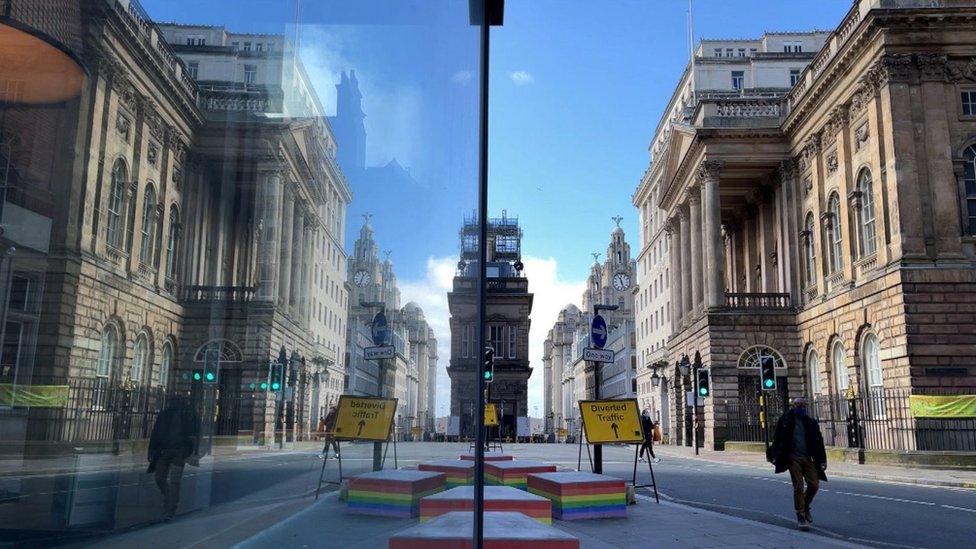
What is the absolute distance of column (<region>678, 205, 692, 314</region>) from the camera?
49562 millimetres

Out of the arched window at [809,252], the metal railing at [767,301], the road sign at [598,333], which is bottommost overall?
the road sign at [598,333]

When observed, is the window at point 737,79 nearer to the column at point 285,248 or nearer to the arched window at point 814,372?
the arched window at point 814,372

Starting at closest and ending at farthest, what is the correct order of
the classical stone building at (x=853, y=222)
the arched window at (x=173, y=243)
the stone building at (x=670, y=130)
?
the arched window at (x=173, y=243), the classical stone building at (x=853, y=222), the stone building at (x=670, y=130)

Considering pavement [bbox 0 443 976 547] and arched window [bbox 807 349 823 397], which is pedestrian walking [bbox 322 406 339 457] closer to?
pavement [bbox 0 443 976 547]

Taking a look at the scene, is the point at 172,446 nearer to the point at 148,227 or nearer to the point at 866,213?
the point at 148,227

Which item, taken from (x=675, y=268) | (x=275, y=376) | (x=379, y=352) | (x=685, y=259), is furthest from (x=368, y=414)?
(x=675, y=268)

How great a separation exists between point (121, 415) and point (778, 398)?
133 feet

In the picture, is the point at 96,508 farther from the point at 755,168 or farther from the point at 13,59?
the point at 755,168

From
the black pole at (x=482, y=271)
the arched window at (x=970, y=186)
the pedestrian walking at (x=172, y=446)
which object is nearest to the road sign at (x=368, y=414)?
the black pole at (x=482, y=271)

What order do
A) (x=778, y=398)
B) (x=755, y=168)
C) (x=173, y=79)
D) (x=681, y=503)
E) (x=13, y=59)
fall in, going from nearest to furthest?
1. (x=13, y=59)
2. (x=173, y=79)
3. (x=681, y=503)
4. (x=778, y=398)
5. (x=755, y=168)

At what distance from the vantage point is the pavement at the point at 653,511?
1.82 m

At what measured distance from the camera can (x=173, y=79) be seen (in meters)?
1.83

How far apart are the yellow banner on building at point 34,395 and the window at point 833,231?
37025 millimetres

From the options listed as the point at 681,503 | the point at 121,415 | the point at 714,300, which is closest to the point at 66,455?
the point at 121,415
